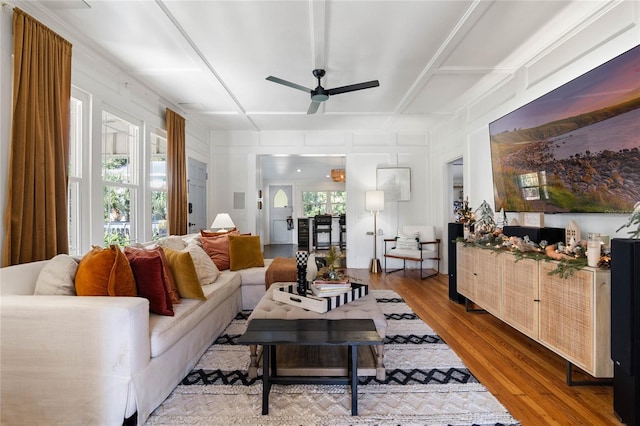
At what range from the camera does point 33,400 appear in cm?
162

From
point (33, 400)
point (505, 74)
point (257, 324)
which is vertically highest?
point (505, 74)

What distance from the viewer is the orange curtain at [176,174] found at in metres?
4.23

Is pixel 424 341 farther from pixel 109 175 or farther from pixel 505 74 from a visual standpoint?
pixel 109 175

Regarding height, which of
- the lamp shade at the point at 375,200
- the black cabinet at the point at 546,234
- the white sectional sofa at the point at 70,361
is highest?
the lamp shade at the point at 375,200

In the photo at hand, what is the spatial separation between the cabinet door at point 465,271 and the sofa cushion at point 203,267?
2.80m

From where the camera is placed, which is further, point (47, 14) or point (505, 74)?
point (505, 74)

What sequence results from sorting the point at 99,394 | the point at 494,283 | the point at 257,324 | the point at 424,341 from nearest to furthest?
the point at 99,394 < the point at 257,324 < the point at 424,341 < the point at 494,283

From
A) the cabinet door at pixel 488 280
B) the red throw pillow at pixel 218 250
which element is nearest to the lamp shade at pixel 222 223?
the red throw pillow at pixel 218 250

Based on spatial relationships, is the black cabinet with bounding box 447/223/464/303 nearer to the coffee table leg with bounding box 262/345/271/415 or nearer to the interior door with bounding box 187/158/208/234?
the coffee table leg with bounding box 262/345/271/415

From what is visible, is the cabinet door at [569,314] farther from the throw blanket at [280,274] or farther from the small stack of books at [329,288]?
the throw blanket at [280,274]

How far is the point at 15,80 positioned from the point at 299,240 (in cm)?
865

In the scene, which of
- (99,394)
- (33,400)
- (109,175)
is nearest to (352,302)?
(99,394)

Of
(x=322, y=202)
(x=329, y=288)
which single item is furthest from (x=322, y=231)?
(x=329, y=288)

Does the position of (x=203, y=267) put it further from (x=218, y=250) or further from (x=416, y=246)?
(x=416, y=246)
